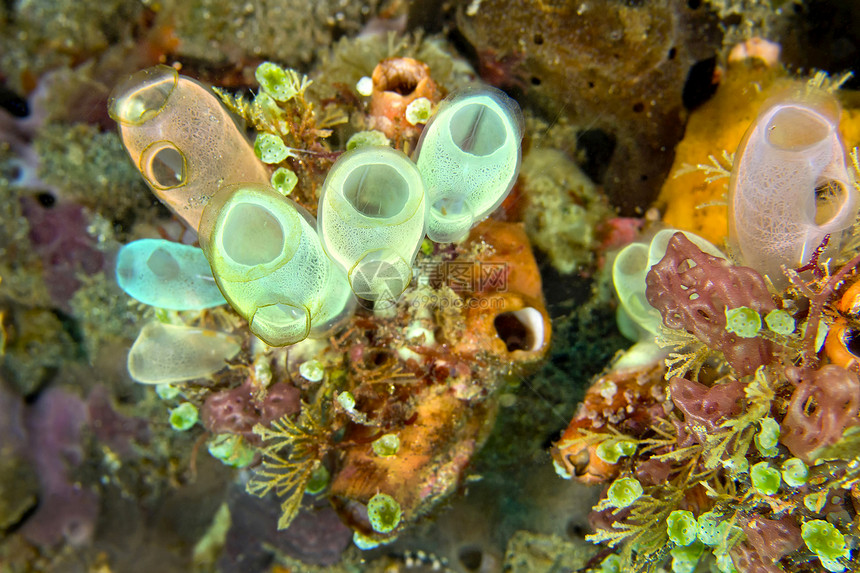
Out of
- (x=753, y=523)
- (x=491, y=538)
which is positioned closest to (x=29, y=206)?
(x=491, y=538)

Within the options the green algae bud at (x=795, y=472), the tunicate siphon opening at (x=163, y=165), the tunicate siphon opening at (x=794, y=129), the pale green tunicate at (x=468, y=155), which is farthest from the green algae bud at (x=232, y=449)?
the tunicate siphon opening at (x=794, y=129)

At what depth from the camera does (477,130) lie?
2248mm

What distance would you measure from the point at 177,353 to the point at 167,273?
443mm

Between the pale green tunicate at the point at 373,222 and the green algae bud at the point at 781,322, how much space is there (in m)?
1.43

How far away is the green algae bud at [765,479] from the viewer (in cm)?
192

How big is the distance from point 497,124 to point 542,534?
248 centimetres

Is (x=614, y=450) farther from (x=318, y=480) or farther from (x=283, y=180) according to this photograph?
(x=283, y=180)

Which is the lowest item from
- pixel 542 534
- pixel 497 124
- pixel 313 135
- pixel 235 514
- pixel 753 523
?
pixel 235 514

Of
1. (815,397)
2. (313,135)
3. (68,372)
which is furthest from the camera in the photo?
(68,372)

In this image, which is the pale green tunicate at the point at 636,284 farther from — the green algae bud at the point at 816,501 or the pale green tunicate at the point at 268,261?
the pale green tunicate at the point at 268,261

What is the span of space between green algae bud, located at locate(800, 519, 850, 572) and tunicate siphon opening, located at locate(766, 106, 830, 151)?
58.1 inches

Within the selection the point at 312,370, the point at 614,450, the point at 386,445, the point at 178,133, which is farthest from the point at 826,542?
the point at 178,133

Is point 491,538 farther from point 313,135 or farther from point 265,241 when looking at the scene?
point 313,135

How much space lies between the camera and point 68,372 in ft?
14.9
